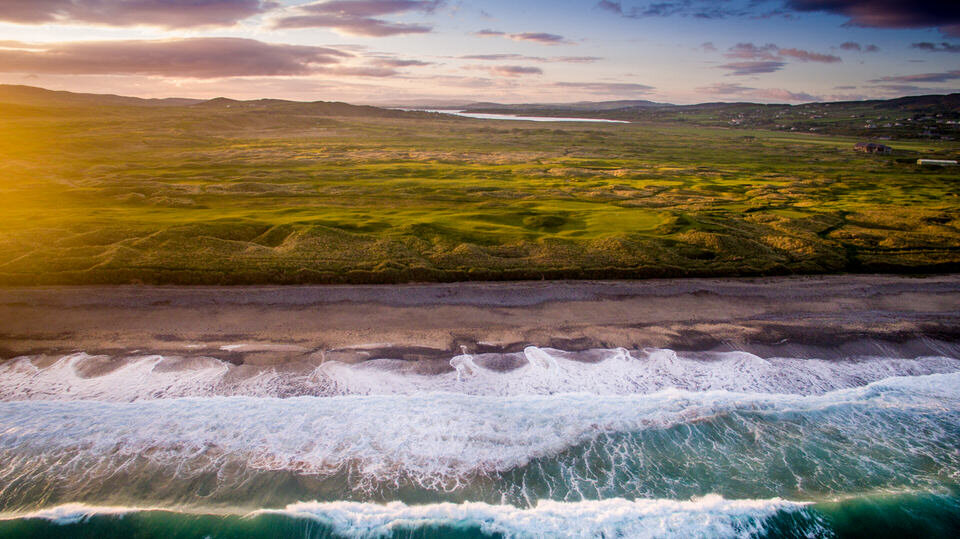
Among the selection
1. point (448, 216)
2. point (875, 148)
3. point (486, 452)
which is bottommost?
point (486, 452)

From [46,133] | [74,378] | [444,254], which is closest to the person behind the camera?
[74,378]

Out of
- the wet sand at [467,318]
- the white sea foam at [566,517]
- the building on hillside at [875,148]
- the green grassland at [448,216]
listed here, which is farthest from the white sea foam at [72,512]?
the building on hillside at [875,148]

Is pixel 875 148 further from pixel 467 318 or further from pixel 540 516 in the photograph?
pixel 540 516

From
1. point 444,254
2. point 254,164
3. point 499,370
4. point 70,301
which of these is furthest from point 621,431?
point 254,164

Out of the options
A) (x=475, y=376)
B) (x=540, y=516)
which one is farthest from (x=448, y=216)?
(x=540, y=516)

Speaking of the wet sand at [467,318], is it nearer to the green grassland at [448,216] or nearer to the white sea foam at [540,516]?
the green grassland at [448,216]

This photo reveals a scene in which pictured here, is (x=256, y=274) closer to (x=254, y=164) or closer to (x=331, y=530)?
(x=331, y=530)
